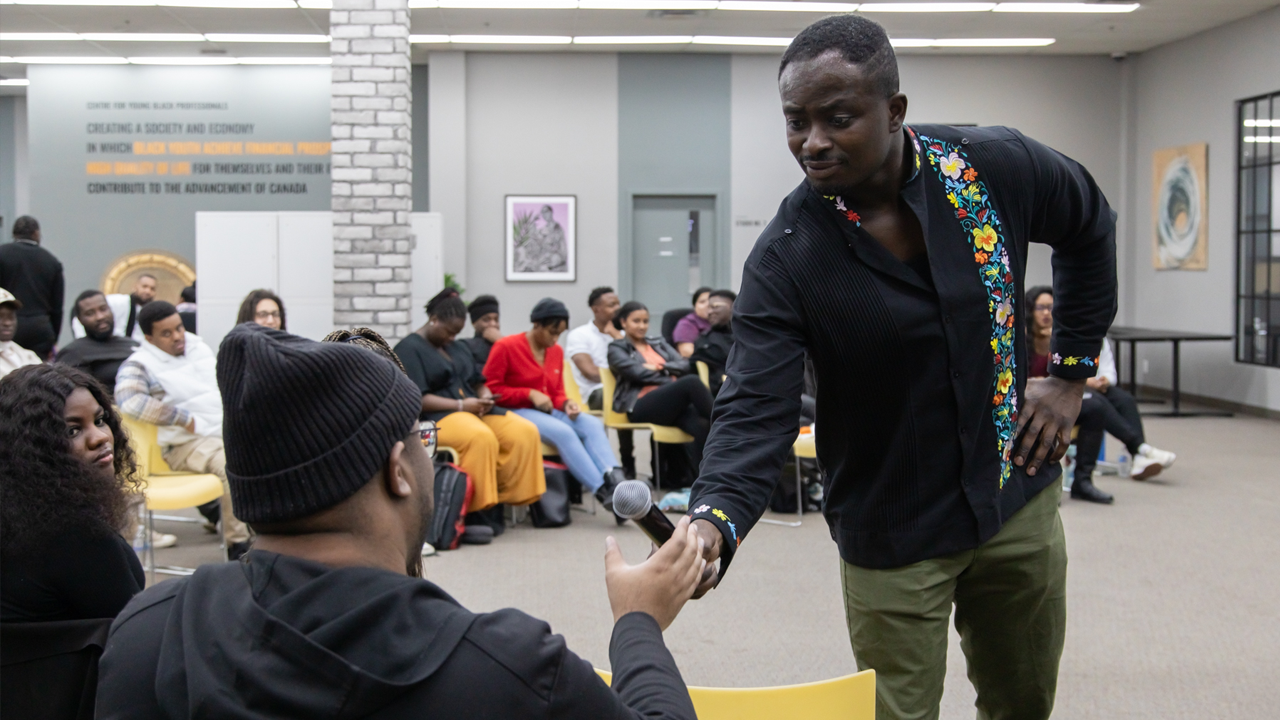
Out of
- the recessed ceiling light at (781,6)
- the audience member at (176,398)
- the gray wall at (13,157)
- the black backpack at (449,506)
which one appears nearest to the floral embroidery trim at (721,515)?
the audience member at (176,398)

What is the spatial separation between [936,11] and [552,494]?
6755 millimetres

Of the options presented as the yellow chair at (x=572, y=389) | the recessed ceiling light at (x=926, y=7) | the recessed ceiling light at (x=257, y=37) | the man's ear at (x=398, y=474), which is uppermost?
the recessed ceiling light at (x=926, y=7)

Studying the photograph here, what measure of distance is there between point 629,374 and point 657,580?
5676 millimetres

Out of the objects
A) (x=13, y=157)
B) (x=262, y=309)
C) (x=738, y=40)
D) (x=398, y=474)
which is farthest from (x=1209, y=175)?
(x=13, y=157)

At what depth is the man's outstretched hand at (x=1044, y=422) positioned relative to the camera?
194 cm

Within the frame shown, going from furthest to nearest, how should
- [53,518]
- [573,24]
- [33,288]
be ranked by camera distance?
[573,24]
[33,288]
[53,518]

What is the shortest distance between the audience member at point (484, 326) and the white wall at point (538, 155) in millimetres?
5243

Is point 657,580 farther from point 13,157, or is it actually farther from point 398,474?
point 13,157

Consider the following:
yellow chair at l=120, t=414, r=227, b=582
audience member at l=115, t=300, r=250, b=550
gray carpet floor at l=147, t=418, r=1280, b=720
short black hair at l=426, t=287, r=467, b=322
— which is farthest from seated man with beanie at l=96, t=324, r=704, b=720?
short black hair at l=426, t=287, r=467, b=322

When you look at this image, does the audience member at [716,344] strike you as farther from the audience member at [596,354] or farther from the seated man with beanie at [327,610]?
the seated man with beanie at [327,610]

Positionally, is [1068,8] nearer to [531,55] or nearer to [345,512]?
[531,55]

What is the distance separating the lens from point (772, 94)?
1253 centimetres

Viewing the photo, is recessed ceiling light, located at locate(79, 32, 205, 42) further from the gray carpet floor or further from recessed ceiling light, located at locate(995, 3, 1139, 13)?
recessed ceiling light, located at locate(995, 3, 1139, 13)

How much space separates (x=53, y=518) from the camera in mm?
2070
